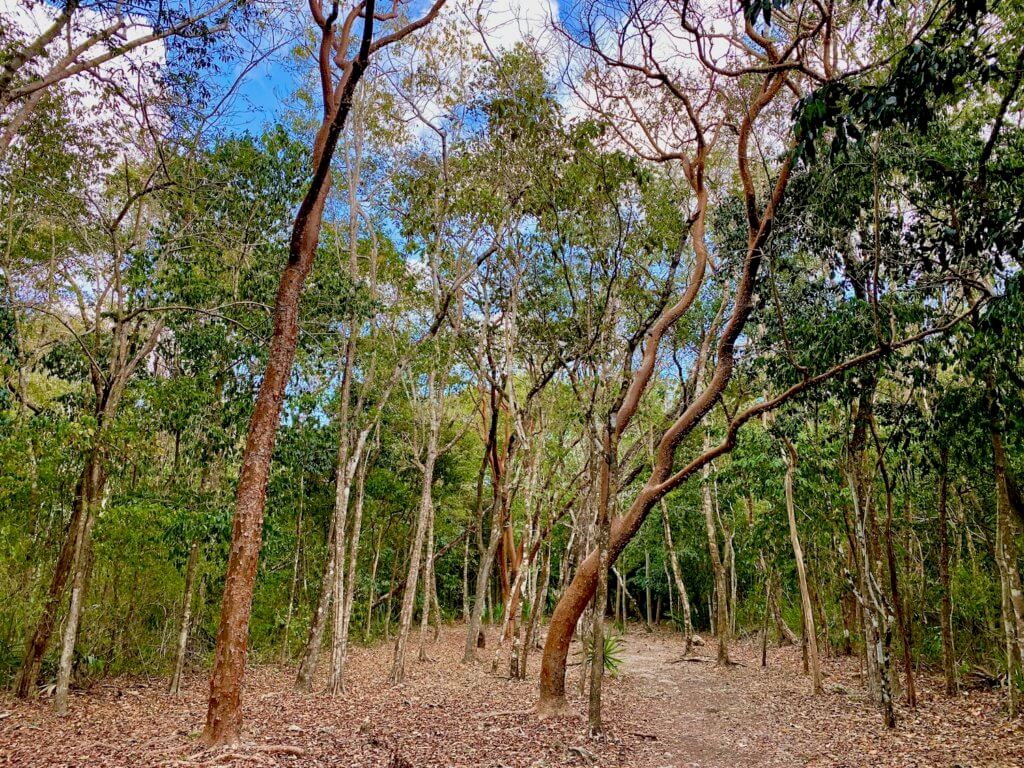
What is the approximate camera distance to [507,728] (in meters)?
8.32

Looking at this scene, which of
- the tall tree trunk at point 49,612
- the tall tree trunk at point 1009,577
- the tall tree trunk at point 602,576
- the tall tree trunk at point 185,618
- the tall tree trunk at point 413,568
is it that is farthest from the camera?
the tall tree trunk at point 413,568

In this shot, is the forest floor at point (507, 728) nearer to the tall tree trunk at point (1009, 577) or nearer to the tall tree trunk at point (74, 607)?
the tall tree trunk at point (74, 607)

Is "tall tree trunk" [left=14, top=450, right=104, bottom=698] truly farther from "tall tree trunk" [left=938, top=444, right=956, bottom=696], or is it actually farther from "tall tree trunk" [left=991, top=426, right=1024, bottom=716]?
"tall tree trunk" [left=938, top=444, right=956, bottom=696]

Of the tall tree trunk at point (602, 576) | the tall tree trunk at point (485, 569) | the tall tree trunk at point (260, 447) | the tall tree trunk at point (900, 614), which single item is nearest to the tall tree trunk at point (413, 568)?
the tall tree trunk at point (485, 569)

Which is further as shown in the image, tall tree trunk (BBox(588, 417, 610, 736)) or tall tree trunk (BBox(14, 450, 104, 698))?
tall tree trunk (BBox(14, 450, 104, 698))

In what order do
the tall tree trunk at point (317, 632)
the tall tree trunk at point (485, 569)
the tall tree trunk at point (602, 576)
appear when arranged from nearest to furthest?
the tall tree trunk at point (602, 576), the tall tree trunk at point (317, 632), the tall tree trunk at point (485, 569)

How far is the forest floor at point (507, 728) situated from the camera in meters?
6.53

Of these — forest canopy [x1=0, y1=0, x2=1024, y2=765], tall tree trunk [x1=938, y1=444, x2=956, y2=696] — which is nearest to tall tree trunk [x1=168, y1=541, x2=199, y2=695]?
forest canopy [x1=0, y1=0, x2=1024, y2=765]

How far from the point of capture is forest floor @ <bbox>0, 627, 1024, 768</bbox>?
6.53m

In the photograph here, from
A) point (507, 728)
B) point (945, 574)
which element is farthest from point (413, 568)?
point (945, 574)

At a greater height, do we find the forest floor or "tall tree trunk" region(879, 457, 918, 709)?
"tall tree trunk" region(879, 457, 918, 709)

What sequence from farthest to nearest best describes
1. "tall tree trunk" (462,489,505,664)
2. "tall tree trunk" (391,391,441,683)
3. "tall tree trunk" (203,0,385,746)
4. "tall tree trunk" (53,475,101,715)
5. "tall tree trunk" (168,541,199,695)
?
"tall tree trunk" (462,489,505,664) < "tall tree trunk" (391,391,441,683) < "tall tree trunk" (168,541,199,695) < "tall tree trunk" (53,475,101,715) < "tall tree trunk" (203,0,385,746)

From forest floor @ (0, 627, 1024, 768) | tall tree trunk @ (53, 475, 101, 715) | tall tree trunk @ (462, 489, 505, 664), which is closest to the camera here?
forest floor @ (0, 627, 1024, 768)

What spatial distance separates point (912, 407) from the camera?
8.58m
